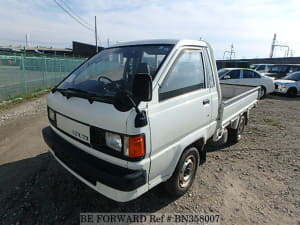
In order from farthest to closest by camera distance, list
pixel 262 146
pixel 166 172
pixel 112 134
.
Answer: pixel 262 146, pixel 166 172, pixel 112 134

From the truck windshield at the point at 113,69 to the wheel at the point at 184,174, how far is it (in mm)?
1116

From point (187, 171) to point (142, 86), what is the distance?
1.60 metres

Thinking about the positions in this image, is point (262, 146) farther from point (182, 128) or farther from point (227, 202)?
point (182, 128)

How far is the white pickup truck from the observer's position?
1715 mm

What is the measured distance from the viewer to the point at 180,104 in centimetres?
212

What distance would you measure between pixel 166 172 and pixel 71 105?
4.22 ft

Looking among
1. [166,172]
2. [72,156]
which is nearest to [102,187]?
[72,156]

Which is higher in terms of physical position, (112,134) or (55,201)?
(112,134)

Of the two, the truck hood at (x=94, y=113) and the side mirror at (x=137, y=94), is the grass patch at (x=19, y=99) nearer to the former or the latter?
the truck hood at (x=94, y=113)

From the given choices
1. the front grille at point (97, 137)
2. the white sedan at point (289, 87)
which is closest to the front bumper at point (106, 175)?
the front grille at point (97, 137)

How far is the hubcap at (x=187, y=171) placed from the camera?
2.49m

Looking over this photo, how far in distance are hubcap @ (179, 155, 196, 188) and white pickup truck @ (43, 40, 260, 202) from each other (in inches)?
0.6

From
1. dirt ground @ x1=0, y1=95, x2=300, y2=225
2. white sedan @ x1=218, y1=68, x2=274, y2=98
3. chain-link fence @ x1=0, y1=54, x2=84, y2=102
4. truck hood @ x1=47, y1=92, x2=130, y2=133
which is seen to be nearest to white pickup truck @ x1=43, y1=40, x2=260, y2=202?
truck hood @ x1=47, y1=92, x2=130, y2=133

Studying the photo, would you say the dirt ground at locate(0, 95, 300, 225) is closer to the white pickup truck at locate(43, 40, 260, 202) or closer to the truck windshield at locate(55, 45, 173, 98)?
the white pickup truck at locate(43, 40, 260, 202)
